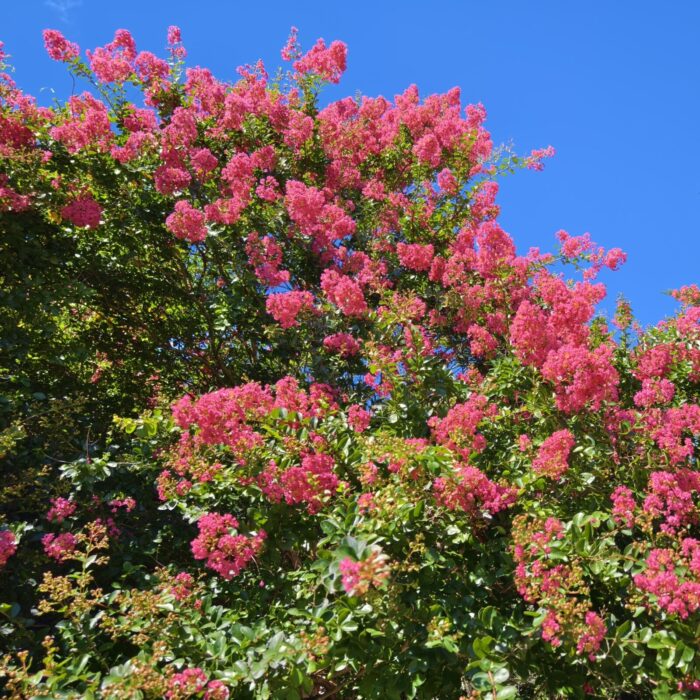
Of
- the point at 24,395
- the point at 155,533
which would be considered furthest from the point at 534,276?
the point at 24,395

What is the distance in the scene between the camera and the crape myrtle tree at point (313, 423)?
2.38 meters

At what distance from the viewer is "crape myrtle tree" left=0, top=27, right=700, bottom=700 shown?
7.82ft

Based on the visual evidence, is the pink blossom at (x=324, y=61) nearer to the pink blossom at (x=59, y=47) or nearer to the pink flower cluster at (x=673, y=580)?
the pink blossom at (x=59, y=47)

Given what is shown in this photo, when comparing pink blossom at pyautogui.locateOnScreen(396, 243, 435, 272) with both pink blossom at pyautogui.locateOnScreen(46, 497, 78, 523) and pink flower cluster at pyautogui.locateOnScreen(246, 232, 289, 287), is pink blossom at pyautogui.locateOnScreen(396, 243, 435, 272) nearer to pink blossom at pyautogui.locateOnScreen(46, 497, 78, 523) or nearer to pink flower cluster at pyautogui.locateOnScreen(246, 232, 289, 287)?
pink flower cluster at pyautogui.locateOnScreen(246, 232, 289, 287)

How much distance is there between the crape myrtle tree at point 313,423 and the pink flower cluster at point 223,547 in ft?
0.04

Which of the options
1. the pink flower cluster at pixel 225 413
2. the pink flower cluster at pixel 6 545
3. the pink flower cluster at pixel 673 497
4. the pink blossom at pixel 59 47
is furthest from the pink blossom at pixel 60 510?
the pink blossom at pixel 59 47

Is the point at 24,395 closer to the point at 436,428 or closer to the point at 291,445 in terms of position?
the point at 291,445

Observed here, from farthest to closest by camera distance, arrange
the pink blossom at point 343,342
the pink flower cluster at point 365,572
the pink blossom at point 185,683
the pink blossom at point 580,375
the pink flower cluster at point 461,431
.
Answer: the pink blossom at point 343,342
the pink blossom at point 580,375
the pink flower cluster at point 461,431
the pink blossom at point 185,683
the pink flower cluster at point 365,572

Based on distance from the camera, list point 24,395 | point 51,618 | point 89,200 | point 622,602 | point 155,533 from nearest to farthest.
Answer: point 622,602 → point 51,618 → point 155,533 → point 24,395 → point 89,200

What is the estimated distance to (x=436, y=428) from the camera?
3035 millimetres

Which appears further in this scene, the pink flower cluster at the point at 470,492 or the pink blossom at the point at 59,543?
the pink blossom at the point at 59,543

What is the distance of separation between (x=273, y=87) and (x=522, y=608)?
536 centimetres

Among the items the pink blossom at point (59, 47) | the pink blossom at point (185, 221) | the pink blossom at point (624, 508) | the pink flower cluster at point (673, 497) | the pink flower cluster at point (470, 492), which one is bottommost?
the pink flower cluster at point (470, 492)

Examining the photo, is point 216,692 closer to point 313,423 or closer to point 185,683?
point 185,683
